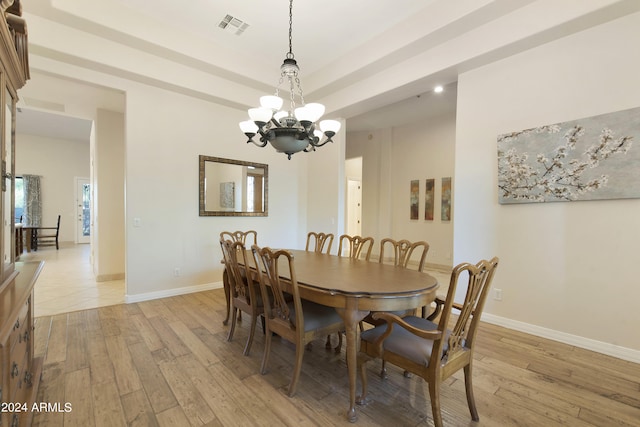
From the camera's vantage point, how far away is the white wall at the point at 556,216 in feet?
7.99

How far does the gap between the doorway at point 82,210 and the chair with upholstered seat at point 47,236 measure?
607 millimetres

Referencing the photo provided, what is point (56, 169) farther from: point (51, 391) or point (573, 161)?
point (573, 161)

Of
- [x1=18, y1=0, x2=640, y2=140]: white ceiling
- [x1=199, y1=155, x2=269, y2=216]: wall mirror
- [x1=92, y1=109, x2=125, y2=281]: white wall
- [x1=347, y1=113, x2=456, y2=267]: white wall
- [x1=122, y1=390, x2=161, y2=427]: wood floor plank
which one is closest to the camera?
[x1=122, y1=390, x2=161, y2=427]: wood floor plank

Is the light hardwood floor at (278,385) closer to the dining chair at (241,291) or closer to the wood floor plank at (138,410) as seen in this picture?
the wood floor plank at (138,410)

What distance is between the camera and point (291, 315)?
207 centimetres

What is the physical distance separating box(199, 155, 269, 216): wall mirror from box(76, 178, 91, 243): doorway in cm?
753

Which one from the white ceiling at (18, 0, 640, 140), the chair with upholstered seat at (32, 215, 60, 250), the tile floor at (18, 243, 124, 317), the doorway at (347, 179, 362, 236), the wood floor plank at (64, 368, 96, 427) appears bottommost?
the tile floor at (18, 243, 124, 317)

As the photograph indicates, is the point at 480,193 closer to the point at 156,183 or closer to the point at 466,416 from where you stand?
the point at 466,416

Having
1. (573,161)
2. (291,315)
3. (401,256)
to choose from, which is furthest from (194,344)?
(573,161)

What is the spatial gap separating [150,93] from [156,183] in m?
1.21

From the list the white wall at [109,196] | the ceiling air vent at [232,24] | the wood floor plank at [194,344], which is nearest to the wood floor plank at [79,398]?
the wood floor plank at [194,344]

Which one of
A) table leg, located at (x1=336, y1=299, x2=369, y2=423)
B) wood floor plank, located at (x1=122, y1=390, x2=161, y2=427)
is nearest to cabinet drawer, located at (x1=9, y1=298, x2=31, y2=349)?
wood floor plank, located at (x1=122, y1=390, x2=161, y2=427)

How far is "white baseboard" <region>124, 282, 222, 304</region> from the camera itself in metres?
3.77

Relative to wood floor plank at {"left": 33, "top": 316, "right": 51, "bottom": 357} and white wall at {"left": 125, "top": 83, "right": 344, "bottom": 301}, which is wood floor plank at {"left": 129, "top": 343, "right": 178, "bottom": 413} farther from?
white wall at {"left": 125, "top": 83, "right": 344, "bottom": 301}
